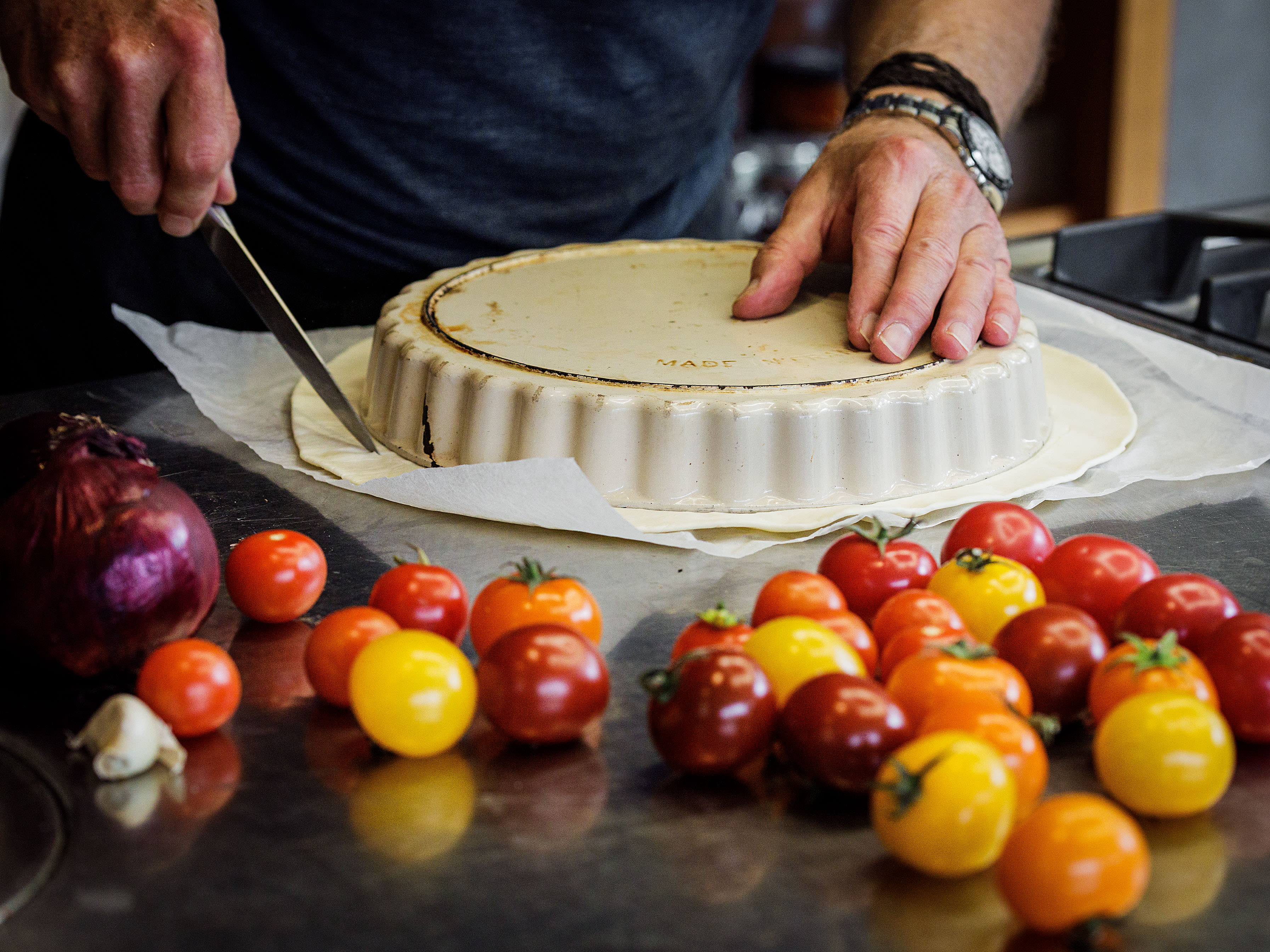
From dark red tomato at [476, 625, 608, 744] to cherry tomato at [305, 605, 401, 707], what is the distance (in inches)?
3.1

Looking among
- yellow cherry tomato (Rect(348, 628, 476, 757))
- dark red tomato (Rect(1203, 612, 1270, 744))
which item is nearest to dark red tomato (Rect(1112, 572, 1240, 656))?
dark red tomato (Rect(1203, 612, 1270, 744))

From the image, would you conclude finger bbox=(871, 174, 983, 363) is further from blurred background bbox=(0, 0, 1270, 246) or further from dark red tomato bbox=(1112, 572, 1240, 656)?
blurred background bbox=(0, 0, 1270, 246)

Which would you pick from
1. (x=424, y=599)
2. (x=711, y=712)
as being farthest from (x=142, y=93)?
(x=711, y=712)

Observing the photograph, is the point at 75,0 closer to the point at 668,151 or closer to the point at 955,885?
the point at 668,151

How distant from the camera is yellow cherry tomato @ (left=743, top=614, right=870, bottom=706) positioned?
0.63 meters

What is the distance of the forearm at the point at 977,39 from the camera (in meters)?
1.49

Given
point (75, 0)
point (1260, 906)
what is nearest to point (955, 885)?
point (1260, 906)

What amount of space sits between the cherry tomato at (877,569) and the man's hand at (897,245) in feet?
1.08

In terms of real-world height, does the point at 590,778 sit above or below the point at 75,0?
below

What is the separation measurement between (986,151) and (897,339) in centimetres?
40

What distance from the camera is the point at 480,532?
3.17ft

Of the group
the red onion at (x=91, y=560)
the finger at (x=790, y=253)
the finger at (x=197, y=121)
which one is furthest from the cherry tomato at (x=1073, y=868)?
the finger at (x=197, y=121)

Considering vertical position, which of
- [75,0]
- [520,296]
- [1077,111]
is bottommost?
[1077,111]

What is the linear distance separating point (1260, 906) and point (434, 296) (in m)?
0.98
